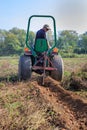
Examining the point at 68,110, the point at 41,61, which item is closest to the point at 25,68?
the point at 41,61

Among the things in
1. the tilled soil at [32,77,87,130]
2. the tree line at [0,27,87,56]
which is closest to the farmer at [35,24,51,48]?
the tilled soil at [32,77,87,130]

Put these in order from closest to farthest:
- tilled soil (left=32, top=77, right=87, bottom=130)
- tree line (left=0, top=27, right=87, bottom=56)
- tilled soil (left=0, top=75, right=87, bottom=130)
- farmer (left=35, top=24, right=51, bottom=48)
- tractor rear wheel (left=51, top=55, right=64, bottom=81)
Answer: tilled soil (left=0, top=75, right=87, bottom=130)
tilled soil (left=32, top=77, right=87, bottom=130)
tractor rear wheel (left=51, top=55, right=64, bottom=81)
farmer (left=35, top=24, right=51, bottom=48)
tree line (left=0, top=27, right=87, bottom=56)

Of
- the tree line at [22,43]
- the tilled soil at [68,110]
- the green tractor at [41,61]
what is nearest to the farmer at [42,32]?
the green tractor at [41,61]

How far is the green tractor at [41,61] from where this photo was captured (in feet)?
30.5

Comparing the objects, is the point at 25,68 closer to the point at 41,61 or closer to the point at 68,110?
the point at 41,61

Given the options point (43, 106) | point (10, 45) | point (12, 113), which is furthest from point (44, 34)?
point (10, 45)

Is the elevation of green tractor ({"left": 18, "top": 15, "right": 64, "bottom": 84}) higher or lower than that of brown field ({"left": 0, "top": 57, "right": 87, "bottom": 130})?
higher

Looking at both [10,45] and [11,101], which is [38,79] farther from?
[10,45]

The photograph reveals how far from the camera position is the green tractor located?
30.5ft

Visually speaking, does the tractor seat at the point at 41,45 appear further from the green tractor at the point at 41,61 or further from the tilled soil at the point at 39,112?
the tilled soil at the point at 39,112

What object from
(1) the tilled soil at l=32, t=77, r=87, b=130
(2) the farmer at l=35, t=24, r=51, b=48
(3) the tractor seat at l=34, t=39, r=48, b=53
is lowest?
(1) the tilled soil at l=32, t=77, r=87, b=130

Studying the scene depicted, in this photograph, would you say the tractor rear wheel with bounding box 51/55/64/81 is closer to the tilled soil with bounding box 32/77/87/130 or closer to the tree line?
the tilled soil with bounding box 32/77/87/130

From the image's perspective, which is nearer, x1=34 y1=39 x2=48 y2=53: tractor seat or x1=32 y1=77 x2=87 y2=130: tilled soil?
x1=32 y1=77 x2=87 y2=130: tilled soil

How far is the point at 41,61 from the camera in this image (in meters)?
9.49
